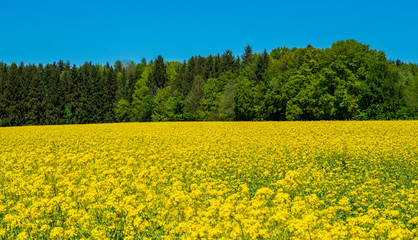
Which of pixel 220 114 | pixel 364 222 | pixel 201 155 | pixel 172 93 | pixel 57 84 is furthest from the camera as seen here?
pixel 172 93

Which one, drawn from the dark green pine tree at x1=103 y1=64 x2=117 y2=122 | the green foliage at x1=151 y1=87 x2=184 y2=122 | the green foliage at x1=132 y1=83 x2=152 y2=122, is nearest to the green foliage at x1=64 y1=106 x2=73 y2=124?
the dark green pine tree at x1=103 y1=64 x2=117 y2=122

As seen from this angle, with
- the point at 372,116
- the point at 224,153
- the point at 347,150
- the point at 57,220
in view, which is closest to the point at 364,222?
the point at 57,220

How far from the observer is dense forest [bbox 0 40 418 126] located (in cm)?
5519

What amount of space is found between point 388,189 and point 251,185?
4.32m

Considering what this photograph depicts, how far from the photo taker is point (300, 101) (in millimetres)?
59406

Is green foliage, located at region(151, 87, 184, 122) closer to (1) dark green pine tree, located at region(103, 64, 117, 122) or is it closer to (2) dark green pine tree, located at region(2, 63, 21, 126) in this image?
(1) dark green pine tree, located at region(103, 64, 117, 122)

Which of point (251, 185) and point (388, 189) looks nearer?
point (388, 189)

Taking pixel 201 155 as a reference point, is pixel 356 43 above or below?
above

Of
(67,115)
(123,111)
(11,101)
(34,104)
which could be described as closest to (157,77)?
(123,111)

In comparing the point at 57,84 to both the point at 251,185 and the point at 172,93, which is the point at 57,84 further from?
the point at 251,185

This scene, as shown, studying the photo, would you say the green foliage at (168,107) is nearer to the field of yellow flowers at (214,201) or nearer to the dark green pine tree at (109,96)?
the dark green pine tree at (109,96)

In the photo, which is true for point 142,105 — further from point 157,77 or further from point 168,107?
point 157,77

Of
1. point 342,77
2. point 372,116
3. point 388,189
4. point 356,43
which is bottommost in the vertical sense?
point 388,189

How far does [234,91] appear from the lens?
7100 cm
